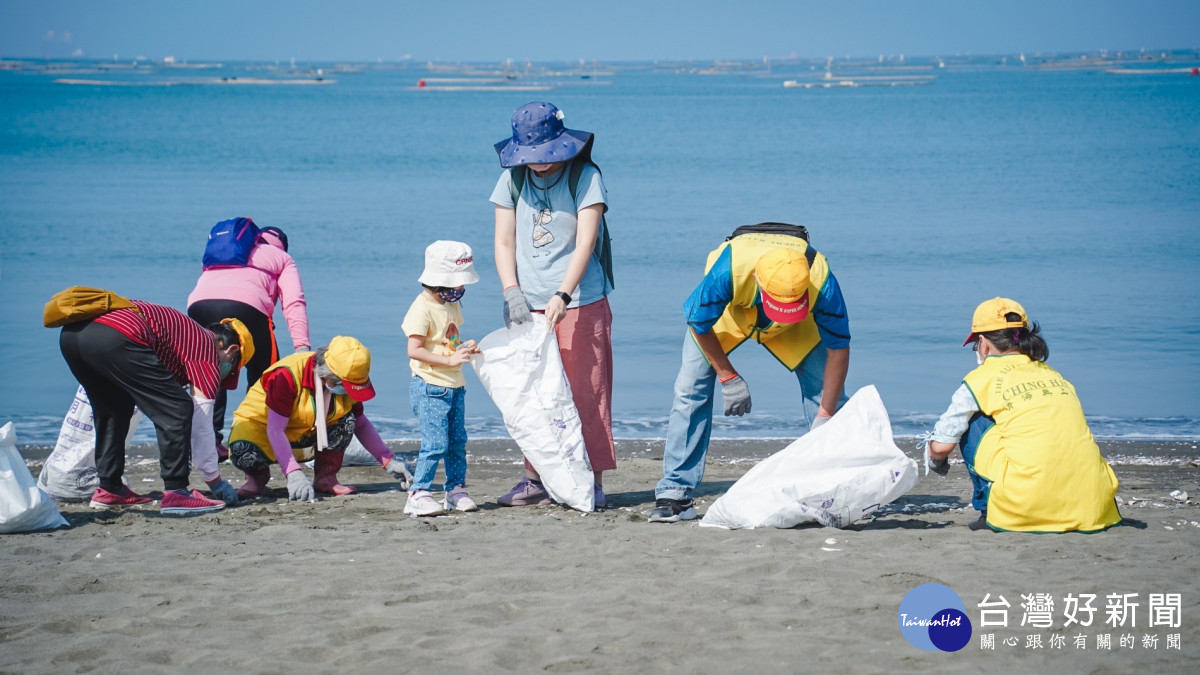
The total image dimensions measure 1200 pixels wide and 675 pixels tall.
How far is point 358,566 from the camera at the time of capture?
4176 millimetres

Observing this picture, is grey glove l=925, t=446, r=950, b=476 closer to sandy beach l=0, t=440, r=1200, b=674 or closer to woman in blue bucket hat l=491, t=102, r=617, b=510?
sandy beach l=0, t=440, r=1200, b=674

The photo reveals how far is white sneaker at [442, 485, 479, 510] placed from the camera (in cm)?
516

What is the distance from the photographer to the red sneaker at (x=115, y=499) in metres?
5.29

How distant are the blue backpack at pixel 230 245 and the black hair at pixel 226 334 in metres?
0.86

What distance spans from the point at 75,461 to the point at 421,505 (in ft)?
5.86

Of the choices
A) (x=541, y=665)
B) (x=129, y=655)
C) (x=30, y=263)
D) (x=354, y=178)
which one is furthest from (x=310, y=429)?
(x=354, y=178)

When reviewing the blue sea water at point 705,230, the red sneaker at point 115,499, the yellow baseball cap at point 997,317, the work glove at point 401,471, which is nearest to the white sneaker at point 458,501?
the work glove at point 401,471

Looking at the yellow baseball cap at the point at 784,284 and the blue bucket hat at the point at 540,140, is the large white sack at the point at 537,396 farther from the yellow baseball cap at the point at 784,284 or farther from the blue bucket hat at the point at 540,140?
the yellow baseball cap at the point at 784,284

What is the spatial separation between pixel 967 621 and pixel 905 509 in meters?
1.72

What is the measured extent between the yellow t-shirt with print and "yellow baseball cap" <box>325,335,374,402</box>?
0.43 meters

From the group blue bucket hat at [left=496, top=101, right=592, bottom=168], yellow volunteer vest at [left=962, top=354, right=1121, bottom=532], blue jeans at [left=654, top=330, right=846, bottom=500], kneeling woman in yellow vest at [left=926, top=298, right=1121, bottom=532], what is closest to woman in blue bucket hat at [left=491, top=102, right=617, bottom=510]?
blue bucket hat at [left=496, top=101, right=592, bottom=168]

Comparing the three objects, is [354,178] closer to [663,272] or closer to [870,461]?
[663,272]

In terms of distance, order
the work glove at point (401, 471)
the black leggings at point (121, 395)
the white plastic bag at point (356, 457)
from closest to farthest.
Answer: the black leggings at point (121, 395) → the work glove at point (401, 471) → the white plastic bag at point (356, 457)

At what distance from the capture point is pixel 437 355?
4852 millimetres
